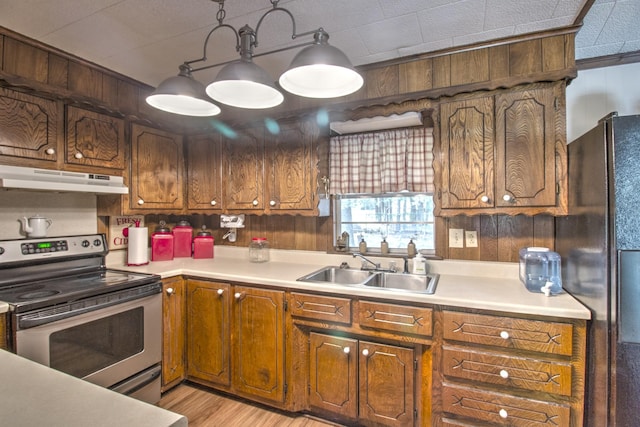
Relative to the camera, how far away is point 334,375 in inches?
75.7

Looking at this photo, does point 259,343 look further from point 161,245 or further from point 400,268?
point 161,245

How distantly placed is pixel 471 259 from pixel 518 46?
134 centimetres

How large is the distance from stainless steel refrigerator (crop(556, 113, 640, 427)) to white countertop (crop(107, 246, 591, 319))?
145 millimetres

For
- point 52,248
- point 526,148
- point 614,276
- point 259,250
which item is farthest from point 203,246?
point 614,276

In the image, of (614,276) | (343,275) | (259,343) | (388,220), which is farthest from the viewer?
(388,220)

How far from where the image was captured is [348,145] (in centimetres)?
250

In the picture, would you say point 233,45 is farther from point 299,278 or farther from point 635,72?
point 635,72

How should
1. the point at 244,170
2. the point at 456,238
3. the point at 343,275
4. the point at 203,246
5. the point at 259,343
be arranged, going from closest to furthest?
1. the point at 259,343
2. the point at 456,238
3. the point at 343,275
4. the point at 244,170
5. the point at 203,246

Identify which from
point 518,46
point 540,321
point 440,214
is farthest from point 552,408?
point 518,46

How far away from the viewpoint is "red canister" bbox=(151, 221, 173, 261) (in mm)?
2734

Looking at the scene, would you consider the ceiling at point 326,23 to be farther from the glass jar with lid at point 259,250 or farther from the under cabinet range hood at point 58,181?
the glass jar with lid at point 259,250

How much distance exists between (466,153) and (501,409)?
54.2 inches

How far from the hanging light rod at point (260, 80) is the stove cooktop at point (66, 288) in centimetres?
112

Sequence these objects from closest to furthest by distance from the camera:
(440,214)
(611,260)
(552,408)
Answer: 1. (611,260)
2. (552,408)
3. (440,214)
